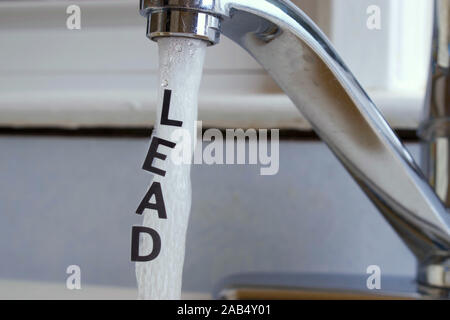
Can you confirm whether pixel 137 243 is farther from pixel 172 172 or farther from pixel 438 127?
pixel 438 127

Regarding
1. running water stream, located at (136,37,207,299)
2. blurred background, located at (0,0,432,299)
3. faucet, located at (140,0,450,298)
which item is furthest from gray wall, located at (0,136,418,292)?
running water stream, located at (136,37,207,299)

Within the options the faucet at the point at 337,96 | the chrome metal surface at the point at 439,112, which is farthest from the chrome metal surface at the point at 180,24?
the chrome metal surface at the point at 439,112

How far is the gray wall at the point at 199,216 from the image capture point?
0.47m

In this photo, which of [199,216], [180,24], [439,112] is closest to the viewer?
[180,24]

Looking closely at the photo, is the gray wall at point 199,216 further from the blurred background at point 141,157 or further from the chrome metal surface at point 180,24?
the chrome metal surface at point 180,24

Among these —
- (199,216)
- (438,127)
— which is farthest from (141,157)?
(438,127)

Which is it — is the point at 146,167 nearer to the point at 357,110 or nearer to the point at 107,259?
the point at 357,110

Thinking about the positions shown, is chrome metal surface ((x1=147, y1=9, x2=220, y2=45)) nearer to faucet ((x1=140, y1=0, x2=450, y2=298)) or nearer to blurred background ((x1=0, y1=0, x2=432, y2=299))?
faucet ((x1=140, y1=0, x2=450, y2=298))

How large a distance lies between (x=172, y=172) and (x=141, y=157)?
265mm

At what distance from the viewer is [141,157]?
494mm

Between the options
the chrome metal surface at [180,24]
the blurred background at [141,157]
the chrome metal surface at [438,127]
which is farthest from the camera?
the blurred background at [141,157]

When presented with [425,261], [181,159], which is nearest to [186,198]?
[181,159]
